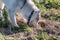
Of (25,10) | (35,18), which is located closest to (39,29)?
(35,18)

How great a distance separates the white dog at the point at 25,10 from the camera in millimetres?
6938

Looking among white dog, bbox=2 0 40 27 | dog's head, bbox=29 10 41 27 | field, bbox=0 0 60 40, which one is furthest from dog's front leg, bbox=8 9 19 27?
dog's head, bbox=29 10 41 27

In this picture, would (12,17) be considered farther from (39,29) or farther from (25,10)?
(39,29)

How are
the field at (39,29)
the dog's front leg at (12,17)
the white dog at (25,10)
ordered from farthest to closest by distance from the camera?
the dog's front leg at (12,17), the white dog at (25,10), the field at (39,29)

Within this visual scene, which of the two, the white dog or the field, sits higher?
the white dog

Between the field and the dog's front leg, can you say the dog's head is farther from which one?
the dog's front leg

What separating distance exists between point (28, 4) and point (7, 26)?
0.92 meters

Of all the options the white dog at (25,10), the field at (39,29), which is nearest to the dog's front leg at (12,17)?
the white dog at (25,10)

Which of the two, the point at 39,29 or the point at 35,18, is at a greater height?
the point at 35,18

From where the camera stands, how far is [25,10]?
714 centimetres

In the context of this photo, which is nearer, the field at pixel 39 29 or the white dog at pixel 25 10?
the field at pixel 39 29

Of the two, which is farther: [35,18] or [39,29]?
[39,29]

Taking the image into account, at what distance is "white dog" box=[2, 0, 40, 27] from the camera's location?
694 centimetres

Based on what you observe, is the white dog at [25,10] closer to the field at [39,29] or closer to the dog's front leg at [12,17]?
the dog's front leg at [12,17]
